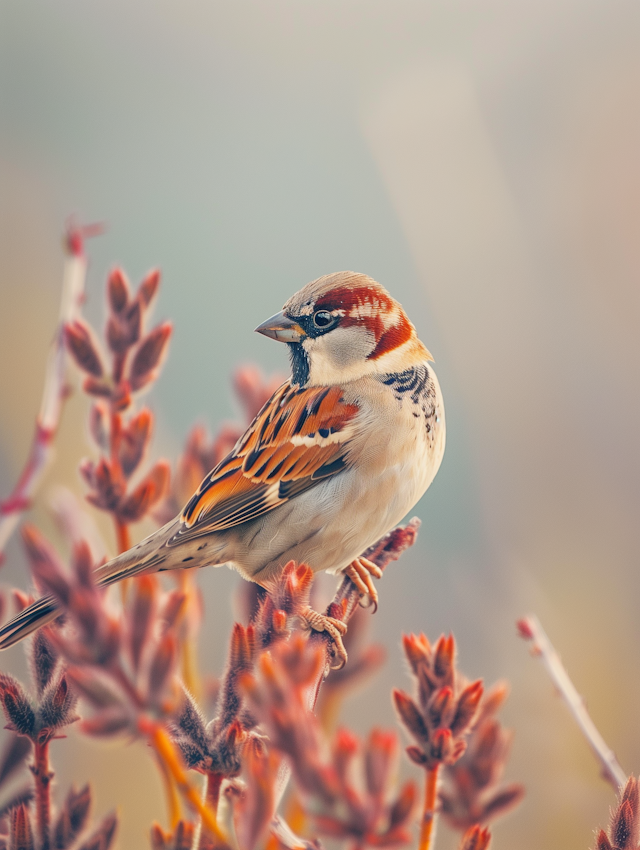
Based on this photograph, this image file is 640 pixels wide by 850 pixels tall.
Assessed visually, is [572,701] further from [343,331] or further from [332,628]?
[343,331]

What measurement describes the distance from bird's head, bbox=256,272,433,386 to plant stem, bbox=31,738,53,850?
2.28 ft

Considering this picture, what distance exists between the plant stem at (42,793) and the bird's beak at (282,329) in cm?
72

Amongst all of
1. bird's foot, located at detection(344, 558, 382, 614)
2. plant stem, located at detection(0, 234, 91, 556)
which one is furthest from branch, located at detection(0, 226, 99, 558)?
bird's foot, located at detection(344, 558, 382, 614)

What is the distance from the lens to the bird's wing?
1285mm

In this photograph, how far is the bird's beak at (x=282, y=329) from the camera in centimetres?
125

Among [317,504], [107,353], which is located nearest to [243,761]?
[107,353]

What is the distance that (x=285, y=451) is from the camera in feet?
4.41

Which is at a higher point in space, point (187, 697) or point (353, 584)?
point (187, 697)

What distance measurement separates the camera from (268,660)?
554 millimetres

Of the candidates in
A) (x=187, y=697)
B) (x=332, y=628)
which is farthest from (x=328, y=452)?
(x=187, y=697)

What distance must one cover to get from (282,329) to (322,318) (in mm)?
72

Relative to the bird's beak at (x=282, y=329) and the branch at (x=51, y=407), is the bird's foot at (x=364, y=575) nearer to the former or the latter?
the bird's beak at (x=282, y=329)

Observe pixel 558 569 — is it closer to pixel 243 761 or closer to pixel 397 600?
pixel 397 600

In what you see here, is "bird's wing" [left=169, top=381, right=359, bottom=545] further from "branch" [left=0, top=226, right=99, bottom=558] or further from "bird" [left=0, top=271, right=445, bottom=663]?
"branch" [left=0, top=226, right=99, bottom=558]
